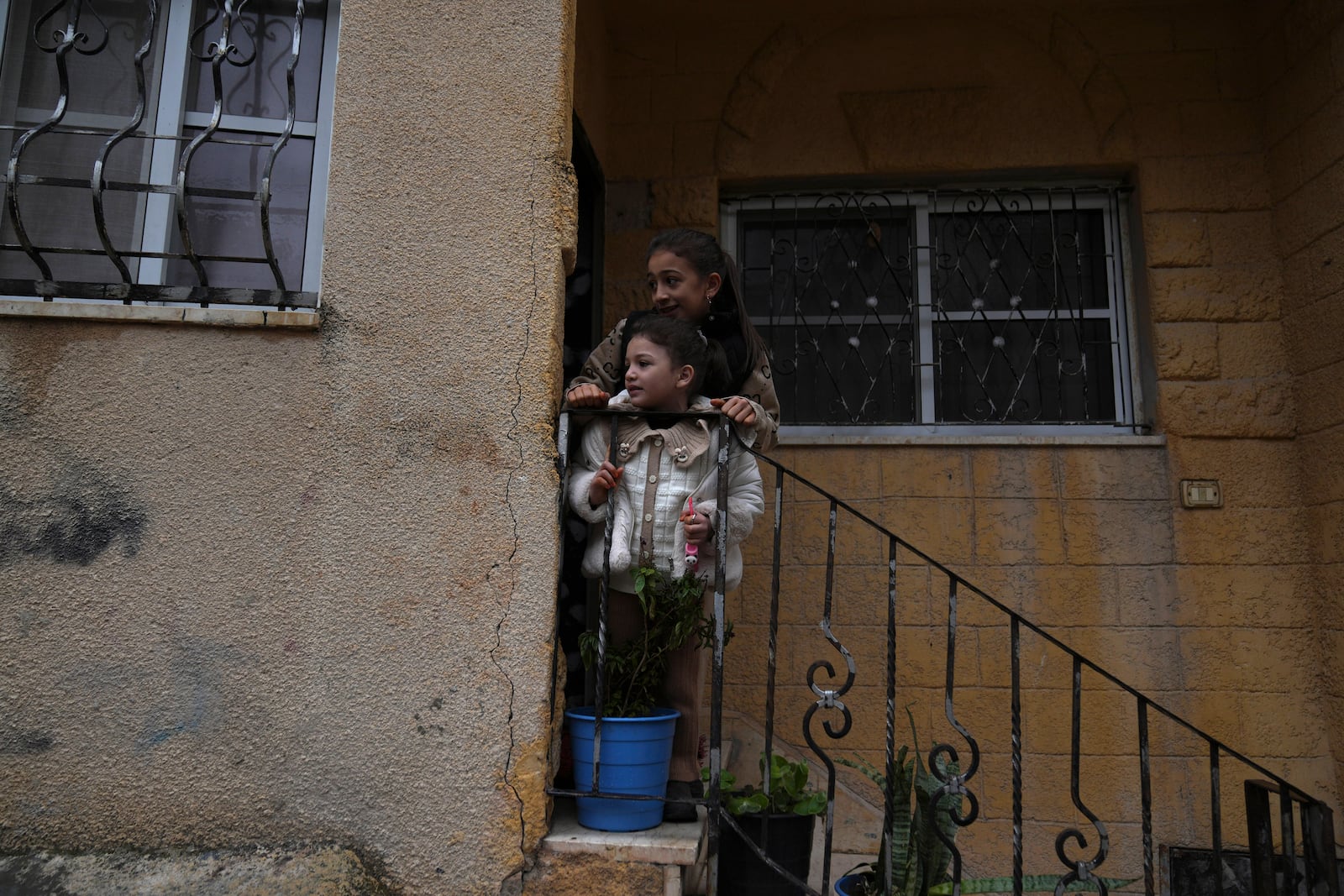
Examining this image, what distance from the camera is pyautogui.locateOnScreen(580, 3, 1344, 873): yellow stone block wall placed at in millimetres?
3840

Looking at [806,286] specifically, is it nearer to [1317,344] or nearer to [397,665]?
[1317,344]

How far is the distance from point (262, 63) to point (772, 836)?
3143 millimetres

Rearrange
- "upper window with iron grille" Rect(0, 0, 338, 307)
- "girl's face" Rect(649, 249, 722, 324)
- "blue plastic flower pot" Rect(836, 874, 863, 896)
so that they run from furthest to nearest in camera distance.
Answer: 1. "upper window with iron grille" Rect(0, 0, 338, 307)
2. "girl's face" Rect(649, 249, 722, 324)
3. "blue plastic flower pot" Rect(836, 874, 863, 896)

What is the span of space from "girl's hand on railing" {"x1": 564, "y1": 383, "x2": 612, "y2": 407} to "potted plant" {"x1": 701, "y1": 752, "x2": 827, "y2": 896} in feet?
3.65

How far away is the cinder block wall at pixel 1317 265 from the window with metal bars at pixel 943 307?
664mm

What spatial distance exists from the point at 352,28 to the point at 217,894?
7.68ft

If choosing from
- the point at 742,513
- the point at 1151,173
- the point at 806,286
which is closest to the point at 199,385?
the point at 742,513

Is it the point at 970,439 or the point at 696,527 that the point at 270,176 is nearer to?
the point at 696,527

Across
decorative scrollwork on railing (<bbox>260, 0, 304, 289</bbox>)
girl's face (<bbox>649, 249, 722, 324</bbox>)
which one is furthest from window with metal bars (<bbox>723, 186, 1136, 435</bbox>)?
decorative scrollwork on railing (<bbox>260, 0, 304, 289</bbox>)

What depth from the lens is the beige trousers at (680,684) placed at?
2.66 m

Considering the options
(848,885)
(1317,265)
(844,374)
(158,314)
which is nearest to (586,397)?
→ (158,314)

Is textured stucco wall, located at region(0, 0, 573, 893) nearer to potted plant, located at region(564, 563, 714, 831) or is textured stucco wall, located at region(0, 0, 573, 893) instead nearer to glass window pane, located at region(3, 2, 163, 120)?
potted plant, located at region(564, 563, 714, 831)

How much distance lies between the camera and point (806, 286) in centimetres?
443

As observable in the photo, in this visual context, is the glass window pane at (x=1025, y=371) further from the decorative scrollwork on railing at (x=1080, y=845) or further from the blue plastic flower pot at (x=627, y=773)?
the blue plastic flower pot at (x=627, y=773)
